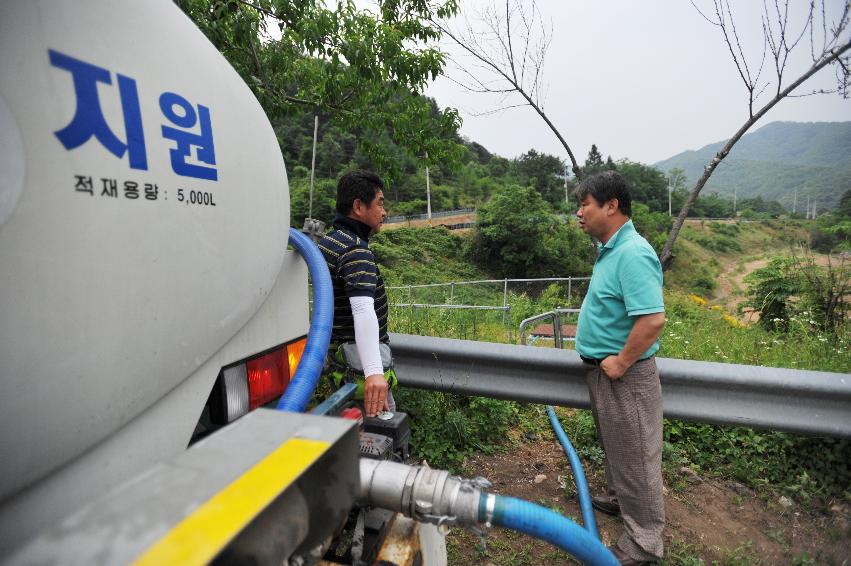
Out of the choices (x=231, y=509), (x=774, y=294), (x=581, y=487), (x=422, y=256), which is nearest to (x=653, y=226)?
(x=422, y=256)

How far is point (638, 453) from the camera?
218 cm

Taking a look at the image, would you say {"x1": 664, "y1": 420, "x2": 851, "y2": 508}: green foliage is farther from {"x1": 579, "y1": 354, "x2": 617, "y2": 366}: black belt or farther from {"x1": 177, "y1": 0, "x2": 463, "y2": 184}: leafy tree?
{"x1": 177, "y1": 0, "x2": 463, "y2": 184}: leafy tree

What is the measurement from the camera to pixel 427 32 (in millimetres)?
4754

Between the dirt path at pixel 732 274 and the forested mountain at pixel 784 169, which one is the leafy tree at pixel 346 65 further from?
the forested mountain at pixel 784 169

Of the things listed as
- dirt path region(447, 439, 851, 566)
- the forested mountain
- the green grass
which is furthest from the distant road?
the forested mountain

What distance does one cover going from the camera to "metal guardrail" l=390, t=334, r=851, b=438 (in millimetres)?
2406

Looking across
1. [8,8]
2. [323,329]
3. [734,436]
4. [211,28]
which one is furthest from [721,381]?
[211,28]

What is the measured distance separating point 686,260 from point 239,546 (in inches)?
2083

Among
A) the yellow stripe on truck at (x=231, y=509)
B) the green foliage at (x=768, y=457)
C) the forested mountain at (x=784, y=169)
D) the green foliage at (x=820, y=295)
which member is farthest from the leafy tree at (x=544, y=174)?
the yellow stripe on truck at (x=231, y=509)

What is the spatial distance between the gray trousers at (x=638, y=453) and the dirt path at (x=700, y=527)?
20 centimetres

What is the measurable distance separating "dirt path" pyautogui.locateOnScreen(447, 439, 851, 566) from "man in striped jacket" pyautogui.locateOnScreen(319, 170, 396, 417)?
0.94m

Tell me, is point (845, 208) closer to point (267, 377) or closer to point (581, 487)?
point (581, 487)

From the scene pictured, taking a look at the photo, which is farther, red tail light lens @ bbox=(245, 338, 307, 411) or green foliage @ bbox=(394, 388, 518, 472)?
green foliage @ bbox=(394, 388, 518, 472)

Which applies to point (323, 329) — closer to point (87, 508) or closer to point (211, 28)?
point (87, 508)
